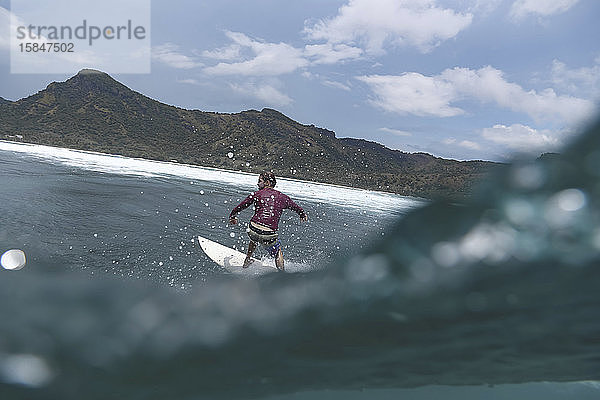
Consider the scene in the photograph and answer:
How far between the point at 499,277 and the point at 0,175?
22608 mm

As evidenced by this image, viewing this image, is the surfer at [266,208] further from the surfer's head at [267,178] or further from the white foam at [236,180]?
the white foam at [236,180]

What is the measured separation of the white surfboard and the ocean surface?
5726 millimetres

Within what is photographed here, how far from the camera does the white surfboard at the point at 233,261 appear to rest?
313 inches

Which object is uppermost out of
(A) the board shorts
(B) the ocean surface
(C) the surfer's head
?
(C) the surfer's head

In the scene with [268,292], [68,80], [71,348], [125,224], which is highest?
[68,80]

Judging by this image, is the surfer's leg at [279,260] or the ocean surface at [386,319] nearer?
the ocean surface at [386,319]

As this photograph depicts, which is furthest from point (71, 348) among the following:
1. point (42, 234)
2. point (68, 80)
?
point (68, 80)

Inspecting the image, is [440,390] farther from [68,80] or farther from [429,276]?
[68,80]

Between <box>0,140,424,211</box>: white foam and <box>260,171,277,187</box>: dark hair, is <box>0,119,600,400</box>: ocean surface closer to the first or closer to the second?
<box>260,171,277,187</box>: dark hair

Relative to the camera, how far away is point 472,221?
5.13ft

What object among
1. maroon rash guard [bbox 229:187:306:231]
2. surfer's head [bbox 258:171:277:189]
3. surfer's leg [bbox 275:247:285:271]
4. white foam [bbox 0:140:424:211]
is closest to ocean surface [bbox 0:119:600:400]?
maroon rash guard [bbox 229:187:306:231]

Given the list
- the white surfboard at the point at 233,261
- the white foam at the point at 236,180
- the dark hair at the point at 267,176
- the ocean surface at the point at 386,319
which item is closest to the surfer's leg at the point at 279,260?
the white surfboard at the point at 233,261

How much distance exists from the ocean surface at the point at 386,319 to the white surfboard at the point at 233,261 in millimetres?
5726

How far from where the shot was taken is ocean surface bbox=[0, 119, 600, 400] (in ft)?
4.91
